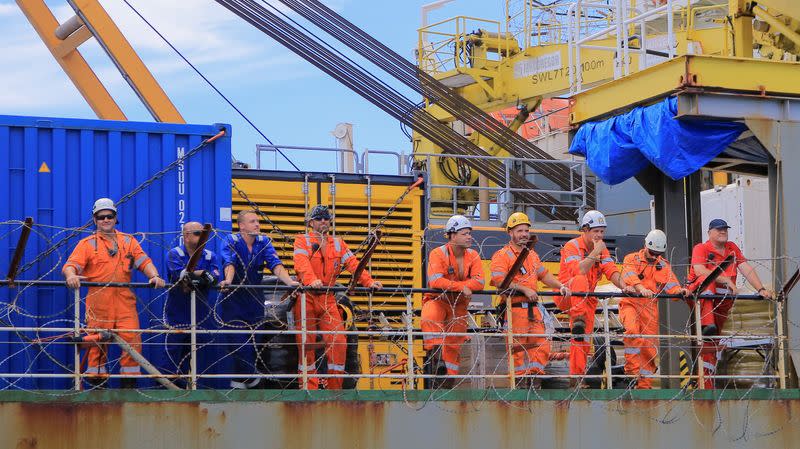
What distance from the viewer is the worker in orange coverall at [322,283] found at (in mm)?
11633

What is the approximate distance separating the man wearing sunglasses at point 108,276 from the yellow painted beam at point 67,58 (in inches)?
401

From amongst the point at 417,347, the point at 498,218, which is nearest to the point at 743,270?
the point at 417,347

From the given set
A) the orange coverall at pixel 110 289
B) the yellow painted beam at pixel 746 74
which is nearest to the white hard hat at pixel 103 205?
the orange coverall at pixel 110 289

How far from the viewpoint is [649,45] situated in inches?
977

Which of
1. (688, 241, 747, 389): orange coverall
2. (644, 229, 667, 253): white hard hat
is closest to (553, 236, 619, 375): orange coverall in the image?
(644, 229, 667, 253): white hard hat

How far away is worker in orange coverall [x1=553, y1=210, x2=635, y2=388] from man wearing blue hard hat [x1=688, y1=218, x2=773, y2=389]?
38.0 inches

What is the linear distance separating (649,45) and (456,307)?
A: 14.5 metres

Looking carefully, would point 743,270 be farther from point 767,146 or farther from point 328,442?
point 328,442

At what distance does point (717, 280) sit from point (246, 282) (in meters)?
5.16

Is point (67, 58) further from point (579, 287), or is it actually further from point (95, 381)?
point (579, 287)

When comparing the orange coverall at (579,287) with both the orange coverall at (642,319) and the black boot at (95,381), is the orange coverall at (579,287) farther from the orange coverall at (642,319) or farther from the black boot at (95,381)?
the black boot at (95,381)

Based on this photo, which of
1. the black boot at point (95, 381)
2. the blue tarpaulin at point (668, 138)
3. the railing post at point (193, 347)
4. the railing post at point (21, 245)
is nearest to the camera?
the railing post at point (21, 245)

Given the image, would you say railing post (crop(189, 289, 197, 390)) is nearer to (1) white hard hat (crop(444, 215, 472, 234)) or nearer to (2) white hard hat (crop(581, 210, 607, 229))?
(1) white hard hat (crop(444, 215, 472, 234))

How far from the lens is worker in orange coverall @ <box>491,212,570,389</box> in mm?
11812
